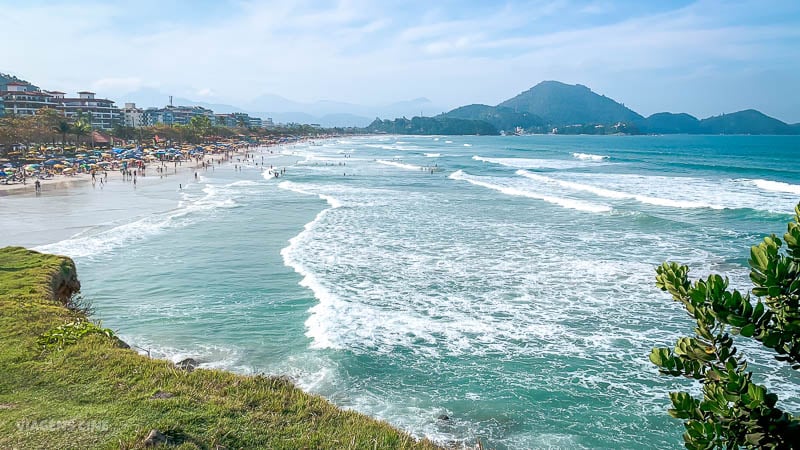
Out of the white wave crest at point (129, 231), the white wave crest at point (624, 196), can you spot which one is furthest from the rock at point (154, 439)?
the white wave crest at point (624, 196)

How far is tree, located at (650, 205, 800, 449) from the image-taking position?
3.16 metres

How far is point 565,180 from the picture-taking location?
181ft

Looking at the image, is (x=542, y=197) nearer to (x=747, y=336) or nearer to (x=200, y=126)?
(x=747, y=336)

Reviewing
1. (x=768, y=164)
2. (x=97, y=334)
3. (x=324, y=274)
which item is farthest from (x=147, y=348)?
(x=768, y=164)

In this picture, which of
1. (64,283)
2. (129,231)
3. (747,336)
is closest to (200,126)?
(129,231)

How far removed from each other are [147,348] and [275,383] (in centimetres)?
584

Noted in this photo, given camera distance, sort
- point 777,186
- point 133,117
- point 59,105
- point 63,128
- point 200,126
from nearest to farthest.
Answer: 1. point 777,186
2. point 63,128
3. point 59,105
4. point 200,126
5. point 133,117

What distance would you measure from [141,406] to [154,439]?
133 centimetres

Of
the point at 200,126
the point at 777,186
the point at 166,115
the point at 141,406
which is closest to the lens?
the point at 141,406

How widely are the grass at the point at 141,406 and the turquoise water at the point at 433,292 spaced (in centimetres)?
251

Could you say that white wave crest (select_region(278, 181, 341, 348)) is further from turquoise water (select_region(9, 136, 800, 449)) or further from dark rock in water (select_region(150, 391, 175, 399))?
dark rock in water (select_region(150, 391, 175, 399))

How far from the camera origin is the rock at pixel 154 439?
22.4ft

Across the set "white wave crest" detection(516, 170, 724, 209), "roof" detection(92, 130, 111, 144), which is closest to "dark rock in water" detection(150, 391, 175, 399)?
"white wave crest" detection(516, 170, 724, 209)

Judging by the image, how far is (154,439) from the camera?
6918 millimetres
